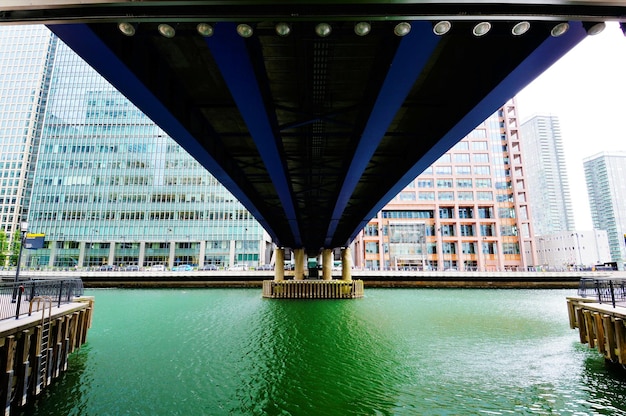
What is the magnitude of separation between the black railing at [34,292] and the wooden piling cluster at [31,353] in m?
0.56

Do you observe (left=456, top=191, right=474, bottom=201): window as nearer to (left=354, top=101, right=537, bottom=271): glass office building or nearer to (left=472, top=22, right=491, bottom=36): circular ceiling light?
(left=354, top=101, right=537, bottom=271): glass office building

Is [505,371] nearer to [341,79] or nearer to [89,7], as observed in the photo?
[341,79]

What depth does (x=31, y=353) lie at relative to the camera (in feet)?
32.1

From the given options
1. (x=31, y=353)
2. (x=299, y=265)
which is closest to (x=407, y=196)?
(x=299, y=265)

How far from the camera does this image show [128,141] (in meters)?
82.4

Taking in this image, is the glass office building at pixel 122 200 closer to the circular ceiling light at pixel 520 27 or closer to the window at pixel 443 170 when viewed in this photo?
the window at pixel 443 170

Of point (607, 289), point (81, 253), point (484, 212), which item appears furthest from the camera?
point (484, 212)

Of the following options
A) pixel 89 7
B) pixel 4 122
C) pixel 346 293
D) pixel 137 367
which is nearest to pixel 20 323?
pixel 137 367

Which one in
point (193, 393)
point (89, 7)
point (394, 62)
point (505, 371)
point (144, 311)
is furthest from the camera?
point (144, 311)

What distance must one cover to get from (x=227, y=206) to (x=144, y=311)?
176 feet

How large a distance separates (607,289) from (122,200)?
88.4 m

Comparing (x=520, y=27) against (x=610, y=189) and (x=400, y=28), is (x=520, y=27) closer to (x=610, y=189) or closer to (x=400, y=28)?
(x=400, y=28)

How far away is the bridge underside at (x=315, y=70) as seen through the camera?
4.26 meters

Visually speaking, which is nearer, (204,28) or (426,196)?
(204,28)
